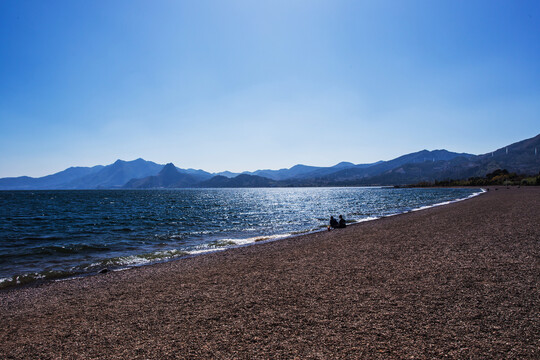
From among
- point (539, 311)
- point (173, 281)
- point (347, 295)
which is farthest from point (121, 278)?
point (539, 311)

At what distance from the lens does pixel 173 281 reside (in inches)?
432

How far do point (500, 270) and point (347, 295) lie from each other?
6.06 metres

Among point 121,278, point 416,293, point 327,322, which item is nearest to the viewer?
point 327,322

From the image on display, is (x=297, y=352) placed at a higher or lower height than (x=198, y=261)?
higher

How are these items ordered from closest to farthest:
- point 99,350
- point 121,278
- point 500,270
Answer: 1. point 99,350
2. point 500,270
3. point 121,278

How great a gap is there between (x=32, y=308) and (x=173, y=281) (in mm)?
4320

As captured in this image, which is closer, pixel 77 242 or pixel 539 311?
pixel 539 311

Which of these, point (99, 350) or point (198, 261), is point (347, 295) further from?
point (198, 261)

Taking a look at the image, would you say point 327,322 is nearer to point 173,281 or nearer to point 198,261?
point 173,281

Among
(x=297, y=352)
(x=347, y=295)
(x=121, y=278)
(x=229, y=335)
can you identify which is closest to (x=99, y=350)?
(x=229, y=335)

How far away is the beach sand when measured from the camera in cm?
539

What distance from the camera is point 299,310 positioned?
7.16 meters

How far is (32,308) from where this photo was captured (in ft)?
29.3

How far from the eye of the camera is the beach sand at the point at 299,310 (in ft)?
17.7
